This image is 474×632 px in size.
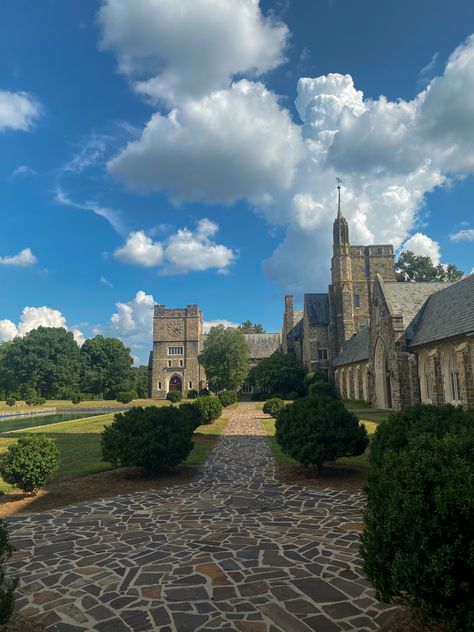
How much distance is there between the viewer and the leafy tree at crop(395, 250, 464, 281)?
5627 centimetres

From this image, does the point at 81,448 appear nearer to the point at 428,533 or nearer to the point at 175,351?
the point at 428,533

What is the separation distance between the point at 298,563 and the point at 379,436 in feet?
12.7

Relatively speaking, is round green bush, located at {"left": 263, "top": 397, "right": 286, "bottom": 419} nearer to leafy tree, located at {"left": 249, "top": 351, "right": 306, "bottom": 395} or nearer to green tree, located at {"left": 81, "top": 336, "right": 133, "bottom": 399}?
leafy tree, located at {"left": 249, "top": 351, "right": 306, "bottom": 395}

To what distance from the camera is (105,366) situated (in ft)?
242

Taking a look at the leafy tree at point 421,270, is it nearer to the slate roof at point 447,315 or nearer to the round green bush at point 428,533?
the slate roof at point 447,315

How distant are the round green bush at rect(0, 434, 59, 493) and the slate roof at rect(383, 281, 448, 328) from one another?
24290mm

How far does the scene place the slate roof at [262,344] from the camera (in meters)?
73.2

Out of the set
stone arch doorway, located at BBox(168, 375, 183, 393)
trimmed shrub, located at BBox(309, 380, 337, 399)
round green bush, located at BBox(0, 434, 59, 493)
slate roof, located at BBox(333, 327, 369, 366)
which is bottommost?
round green bush, located at BBox(0, 434, 59, 493)

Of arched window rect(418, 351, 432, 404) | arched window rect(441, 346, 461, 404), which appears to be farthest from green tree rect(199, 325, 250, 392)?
arched window rect(441, 346, 461, 404)

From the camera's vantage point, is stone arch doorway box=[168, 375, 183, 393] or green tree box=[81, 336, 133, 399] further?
green tree box=[81, 336, 133, 399]

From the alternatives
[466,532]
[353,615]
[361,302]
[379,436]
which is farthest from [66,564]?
[361,302]

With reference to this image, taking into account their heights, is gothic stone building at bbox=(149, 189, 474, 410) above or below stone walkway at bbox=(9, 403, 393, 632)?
above

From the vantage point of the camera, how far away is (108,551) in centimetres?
645

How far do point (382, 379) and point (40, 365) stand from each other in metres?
56.4
